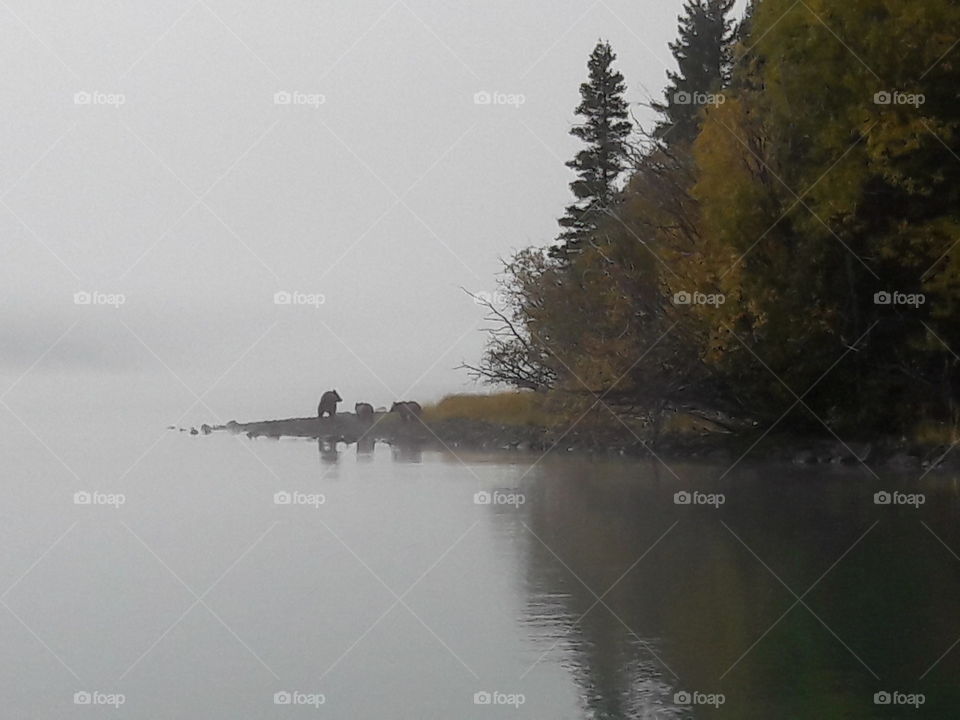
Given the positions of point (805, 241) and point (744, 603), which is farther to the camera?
point (805, 241)

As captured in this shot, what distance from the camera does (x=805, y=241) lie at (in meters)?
33.1

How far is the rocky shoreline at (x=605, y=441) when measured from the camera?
32000mm

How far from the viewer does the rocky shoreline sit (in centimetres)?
3200

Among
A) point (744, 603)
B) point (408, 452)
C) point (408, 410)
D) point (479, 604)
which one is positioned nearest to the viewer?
point (744, 603)

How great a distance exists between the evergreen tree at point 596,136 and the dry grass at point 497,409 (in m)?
6.12

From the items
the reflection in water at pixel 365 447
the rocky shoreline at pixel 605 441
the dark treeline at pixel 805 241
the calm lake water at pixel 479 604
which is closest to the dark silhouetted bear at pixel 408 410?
the rocky shoreline at pixel 605 441

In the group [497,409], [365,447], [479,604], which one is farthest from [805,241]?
[479,604]

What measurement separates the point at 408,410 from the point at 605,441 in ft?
46.7

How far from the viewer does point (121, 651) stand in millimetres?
11312

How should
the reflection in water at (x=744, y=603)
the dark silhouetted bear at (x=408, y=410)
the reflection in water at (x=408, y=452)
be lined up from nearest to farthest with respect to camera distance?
the reflection in water at (x=744, y=603), the reflection in water at (x=408, y=452), the dark silhouetted bear at (x=408, y=410)

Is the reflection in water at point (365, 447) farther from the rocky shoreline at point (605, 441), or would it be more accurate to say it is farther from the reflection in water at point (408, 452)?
the reflection in water at point (408, 452)

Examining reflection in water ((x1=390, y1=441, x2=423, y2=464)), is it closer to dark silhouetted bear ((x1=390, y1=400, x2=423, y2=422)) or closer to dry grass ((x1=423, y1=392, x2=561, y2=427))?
dry grass ((x1=423, y1=392, x2=561, y2=427))

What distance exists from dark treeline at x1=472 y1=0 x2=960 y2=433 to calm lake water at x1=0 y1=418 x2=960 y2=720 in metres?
9.19

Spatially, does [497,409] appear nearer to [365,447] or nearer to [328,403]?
[328,403]
